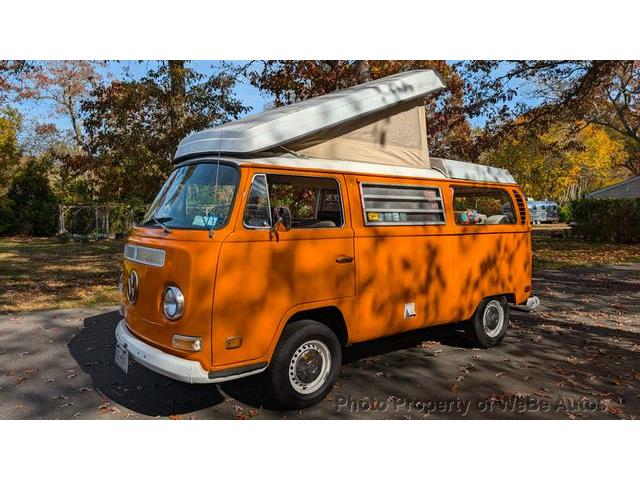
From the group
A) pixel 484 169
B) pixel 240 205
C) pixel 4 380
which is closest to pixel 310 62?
pixel 484 169

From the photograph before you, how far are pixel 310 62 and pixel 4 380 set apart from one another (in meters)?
9.41

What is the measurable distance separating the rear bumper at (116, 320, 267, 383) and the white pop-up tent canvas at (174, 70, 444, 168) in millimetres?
1845

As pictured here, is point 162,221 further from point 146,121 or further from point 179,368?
point 146,121

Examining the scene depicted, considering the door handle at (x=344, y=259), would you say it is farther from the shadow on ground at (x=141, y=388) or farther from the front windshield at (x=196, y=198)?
the shadow on ground at (x=141, y=388)

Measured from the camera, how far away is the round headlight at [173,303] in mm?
3672

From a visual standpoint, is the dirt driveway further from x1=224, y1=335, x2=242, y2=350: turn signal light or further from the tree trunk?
the tree trunk

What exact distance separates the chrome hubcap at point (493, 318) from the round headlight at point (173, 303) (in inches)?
161

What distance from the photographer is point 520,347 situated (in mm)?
6180

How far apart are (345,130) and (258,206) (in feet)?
4.91

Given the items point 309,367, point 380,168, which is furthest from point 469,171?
point 309,367

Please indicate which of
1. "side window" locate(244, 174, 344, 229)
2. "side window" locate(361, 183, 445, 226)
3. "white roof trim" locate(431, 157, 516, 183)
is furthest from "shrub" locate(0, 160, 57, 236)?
"side window" locate(361, 183, 445, 226)

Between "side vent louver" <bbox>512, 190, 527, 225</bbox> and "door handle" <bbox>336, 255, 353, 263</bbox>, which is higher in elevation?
"side vent louver" <bbox>512, 190, 527, 225</bbox>

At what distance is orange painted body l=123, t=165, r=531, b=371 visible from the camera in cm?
367

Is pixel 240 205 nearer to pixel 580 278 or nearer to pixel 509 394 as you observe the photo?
pixel 509 394
